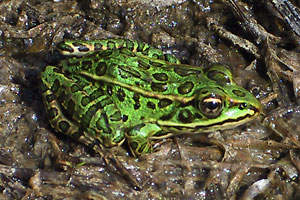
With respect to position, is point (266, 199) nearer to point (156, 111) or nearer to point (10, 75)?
point (156, 111)

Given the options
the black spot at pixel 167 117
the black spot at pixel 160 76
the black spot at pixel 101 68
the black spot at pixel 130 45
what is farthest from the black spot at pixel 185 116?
the black spot at pixel 130 45

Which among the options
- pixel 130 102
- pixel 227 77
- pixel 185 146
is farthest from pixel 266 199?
pixel 130 102

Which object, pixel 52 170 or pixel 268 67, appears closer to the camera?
pixel 52 170

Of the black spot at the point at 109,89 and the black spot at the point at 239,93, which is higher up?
the black spot at the point at 239,93

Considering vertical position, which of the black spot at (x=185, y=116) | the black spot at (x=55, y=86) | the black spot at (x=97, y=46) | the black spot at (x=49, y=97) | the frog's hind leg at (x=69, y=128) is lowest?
the frog's hind leg at (x=69, y=128)

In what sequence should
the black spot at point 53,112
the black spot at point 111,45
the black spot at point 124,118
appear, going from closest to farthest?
Answer: the black spot at point 53,112
the black spot at point 124,118
the black spot at point 111,45

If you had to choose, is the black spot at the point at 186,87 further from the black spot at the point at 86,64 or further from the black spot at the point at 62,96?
the black spot at the point at 62,96

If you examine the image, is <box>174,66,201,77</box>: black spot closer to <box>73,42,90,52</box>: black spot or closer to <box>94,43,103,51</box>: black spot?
<box>94,43,103,51</box>: black spot

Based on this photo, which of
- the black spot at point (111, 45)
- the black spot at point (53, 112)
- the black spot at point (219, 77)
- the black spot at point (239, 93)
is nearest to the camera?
the black spot at point (239, 93)
